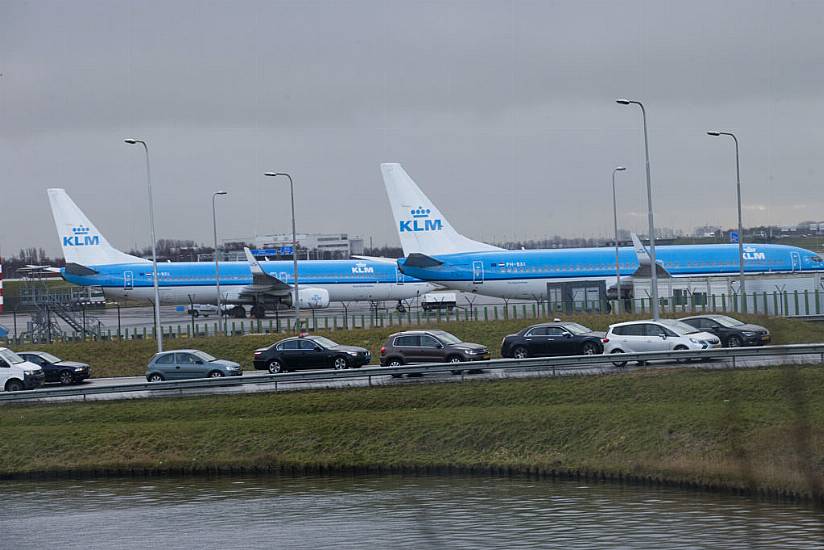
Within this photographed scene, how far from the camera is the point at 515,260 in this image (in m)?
72.4

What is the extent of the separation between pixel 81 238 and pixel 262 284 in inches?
577

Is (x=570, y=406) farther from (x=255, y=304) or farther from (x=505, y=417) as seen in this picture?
(x=255, y=304)

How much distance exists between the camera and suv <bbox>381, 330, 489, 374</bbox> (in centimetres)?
4256

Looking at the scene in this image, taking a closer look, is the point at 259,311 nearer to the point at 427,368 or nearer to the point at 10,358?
the point at 10,358

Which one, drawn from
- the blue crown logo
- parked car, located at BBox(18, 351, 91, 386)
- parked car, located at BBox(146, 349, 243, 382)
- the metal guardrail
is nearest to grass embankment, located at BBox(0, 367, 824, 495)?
the metal guardrail

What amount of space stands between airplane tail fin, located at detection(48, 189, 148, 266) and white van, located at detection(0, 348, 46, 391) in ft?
126

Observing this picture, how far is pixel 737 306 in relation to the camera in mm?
57500

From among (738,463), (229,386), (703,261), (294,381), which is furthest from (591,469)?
(703,261)

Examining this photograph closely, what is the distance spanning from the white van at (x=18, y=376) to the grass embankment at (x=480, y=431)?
4.29 meters

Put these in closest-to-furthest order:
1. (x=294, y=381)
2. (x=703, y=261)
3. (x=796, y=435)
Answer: (x=796, y=435) < (x=294, y=381) < (x=703, y=261)

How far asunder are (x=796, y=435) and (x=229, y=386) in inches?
914

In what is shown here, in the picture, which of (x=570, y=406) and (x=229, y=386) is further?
(x=229, y=386)

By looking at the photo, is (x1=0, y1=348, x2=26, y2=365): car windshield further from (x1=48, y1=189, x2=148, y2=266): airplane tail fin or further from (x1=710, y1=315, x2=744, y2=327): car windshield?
(x1=48, y1=189, x2=148, y2=266): airplane tail fin

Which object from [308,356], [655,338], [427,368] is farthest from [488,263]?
[427,368]
